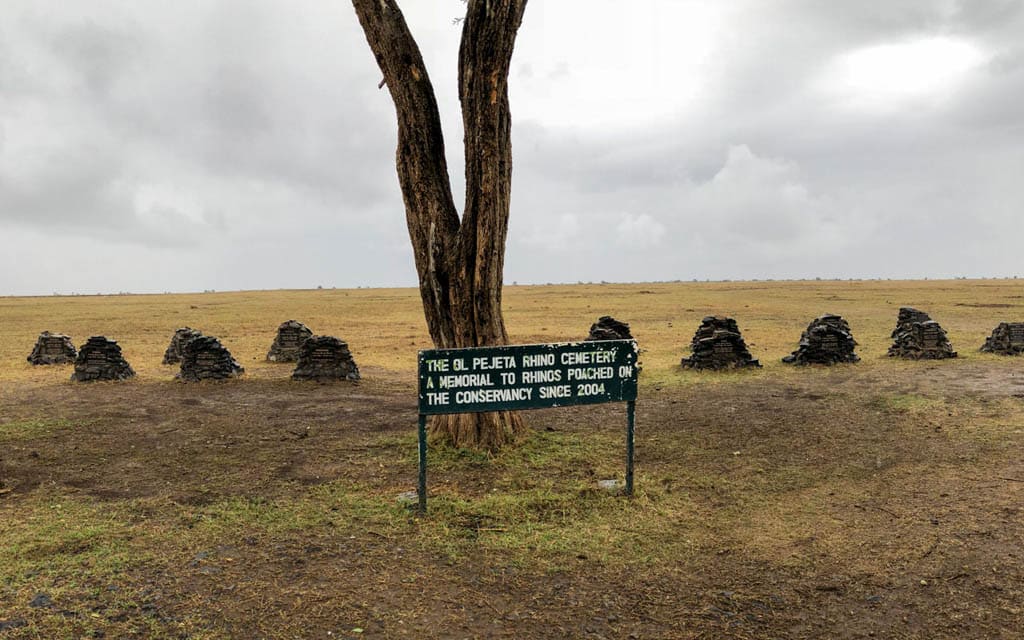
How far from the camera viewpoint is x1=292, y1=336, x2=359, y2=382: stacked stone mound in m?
16.7

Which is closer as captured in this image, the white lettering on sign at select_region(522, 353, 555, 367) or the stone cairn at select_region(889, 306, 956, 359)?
the white lettering on sign at select_region(522, 353, 555, 367)

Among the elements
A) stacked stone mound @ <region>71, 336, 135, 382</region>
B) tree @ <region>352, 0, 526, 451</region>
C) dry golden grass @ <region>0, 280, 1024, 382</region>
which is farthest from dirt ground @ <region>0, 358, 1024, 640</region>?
dry golden grass @ <region>0, 280, 1024, 382</region>

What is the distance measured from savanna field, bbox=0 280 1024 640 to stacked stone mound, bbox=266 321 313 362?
7532mm

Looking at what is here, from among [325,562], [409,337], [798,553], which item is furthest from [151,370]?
[798,553]

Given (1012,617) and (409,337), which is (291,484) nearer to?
(1012,617)

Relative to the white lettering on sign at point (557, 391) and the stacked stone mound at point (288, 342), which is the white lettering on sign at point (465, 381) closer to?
the white lettering on sign at point (557, 391)

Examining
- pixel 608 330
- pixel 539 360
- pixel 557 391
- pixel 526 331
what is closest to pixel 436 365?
pixel 539 360

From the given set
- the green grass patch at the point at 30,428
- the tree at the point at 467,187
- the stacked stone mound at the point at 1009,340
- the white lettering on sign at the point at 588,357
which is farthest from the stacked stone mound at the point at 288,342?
the stacked stone mound at the point at 1009,340

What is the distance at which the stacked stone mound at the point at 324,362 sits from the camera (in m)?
16.7

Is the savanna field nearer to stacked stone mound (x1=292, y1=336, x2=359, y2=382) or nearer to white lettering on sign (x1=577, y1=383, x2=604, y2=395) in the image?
white lettering on sign (x1=577, y1=383, x2=604, y2=395)

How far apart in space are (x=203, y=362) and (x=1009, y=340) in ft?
76.3

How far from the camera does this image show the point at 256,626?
183 inches

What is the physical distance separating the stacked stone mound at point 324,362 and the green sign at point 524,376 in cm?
1026

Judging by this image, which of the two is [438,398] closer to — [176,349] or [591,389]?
[591,389]
